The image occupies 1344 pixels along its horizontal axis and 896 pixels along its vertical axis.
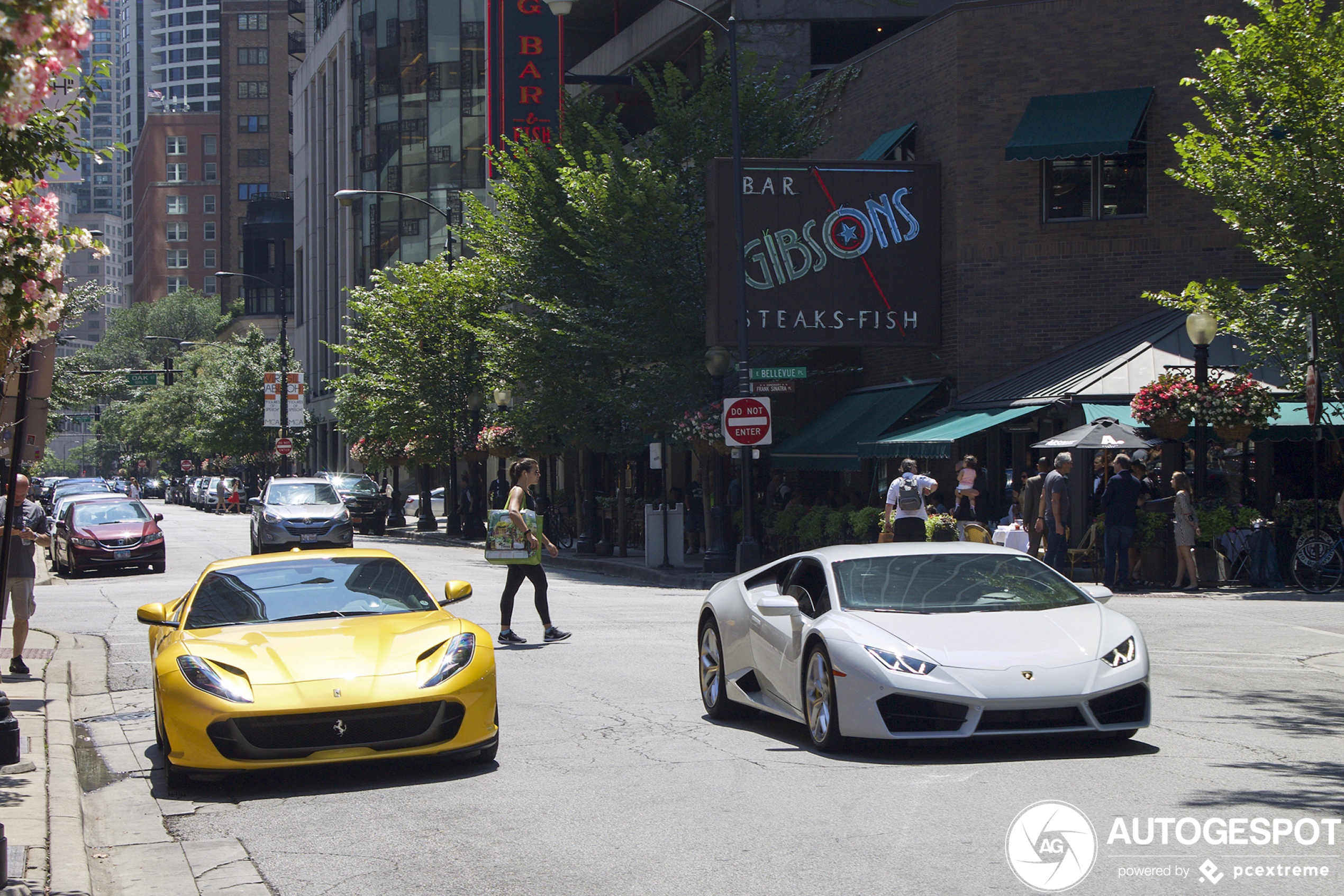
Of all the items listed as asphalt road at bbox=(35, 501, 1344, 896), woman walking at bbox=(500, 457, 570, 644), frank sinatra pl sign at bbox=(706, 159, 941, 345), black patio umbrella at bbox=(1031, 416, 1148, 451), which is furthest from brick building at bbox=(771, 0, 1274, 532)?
asphalt road at bbox=(35, 501, 1344, 896)

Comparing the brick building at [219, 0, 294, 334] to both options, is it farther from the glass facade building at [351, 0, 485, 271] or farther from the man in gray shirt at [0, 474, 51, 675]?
the man in gray shirt at [0, 474, 51, 675]

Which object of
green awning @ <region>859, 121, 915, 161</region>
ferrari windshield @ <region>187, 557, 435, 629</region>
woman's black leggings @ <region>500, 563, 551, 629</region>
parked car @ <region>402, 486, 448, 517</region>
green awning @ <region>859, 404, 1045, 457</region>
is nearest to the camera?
ferrari windshield @ <region>187, 557, 435, 629</region>

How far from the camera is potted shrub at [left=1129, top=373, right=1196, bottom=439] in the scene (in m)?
20.0

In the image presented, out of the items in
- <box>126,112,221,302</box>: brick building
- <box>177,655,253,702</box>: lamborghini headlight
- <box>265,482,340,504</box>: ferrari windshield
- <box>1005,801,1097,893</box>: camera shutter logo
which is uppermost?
<box>126,112,221,302</box>: brick building

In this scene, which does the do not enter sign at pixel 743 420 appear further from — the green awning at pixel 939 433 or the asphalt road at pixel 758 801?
the asphalt road at pixel 758 801

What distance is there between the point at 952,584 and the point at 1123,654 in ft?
3.79

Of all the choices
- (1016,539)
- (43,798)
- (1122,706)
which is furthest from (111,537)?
(1122,706)

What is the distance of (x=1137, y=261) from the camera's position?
2514 cm

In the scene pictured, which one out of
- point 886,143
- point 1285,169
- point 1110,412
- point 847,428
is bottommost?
point 847,428

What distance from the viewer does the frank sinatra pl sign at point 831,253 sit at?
26453 millimetres

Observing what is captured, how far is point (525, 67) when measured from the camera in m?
40.8

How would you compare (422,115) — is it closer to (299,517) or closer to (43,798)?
(299,517)

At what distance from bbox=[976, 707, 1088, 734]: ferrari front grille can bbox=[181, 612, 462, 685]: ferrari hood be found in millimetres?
3182

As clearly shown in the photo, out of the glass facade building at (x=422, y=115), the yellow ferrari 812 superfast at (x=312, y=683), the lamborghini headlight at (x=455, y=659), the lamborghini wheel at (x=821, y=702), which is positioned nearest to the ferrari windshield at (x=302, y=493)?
the yellow ferrari 812 superfast at (x=312, y=683)
